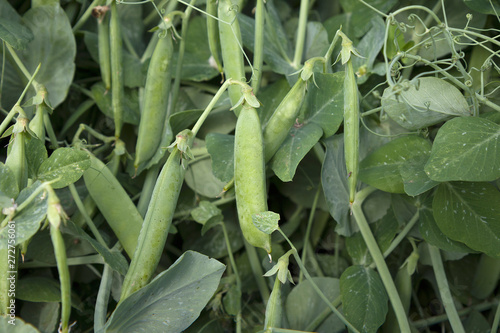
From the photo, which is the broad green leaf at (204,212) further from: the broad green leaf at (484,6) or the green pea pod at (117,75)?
the broad green leaf at (484,6)

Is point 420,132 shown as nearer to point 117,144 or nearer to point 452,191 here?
point 452,191

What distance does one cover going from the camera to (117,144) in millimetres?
806

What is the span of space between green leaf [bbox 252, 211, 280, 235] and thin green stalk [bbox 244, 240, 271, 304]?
0.76ft

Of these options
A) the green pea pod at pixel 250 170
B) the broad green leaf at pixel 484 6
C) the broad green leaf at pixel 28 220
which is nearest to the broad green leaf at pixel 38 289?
the broad green leaf at pixel 28 220

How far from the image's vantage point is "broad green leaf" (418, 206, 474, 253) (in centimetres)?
71

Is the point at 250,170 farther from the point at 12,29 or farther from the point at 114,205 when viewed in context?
the point at 12,29

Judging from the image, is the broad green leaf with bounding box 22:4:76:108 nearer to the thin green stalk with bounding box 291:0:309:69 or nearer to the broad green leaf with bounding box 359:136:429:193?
the thin green stalk with bounding box 291:0:309:69

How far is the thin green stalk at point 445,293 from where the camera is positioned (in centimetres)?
72

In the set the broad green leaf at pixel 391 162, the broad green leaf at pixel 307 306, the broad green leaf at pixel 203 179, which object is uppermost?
the broad green leaf at pixel 391 162

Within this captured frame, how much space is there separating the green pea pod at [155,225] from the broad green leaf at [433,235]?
405mm

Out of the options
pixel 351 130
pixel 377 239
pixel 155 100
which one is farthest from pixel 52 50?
pixel 377 239

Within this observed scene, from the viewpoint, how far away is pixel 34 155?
2.13ft

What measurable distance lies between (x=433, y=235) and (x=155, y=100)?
0.52 meters

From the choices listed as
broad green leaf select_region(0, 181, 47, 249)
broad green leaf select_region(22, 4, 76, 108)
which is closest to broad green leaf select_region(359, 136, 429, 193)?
broad green leaf select_region(0, 181, 47, 249)
